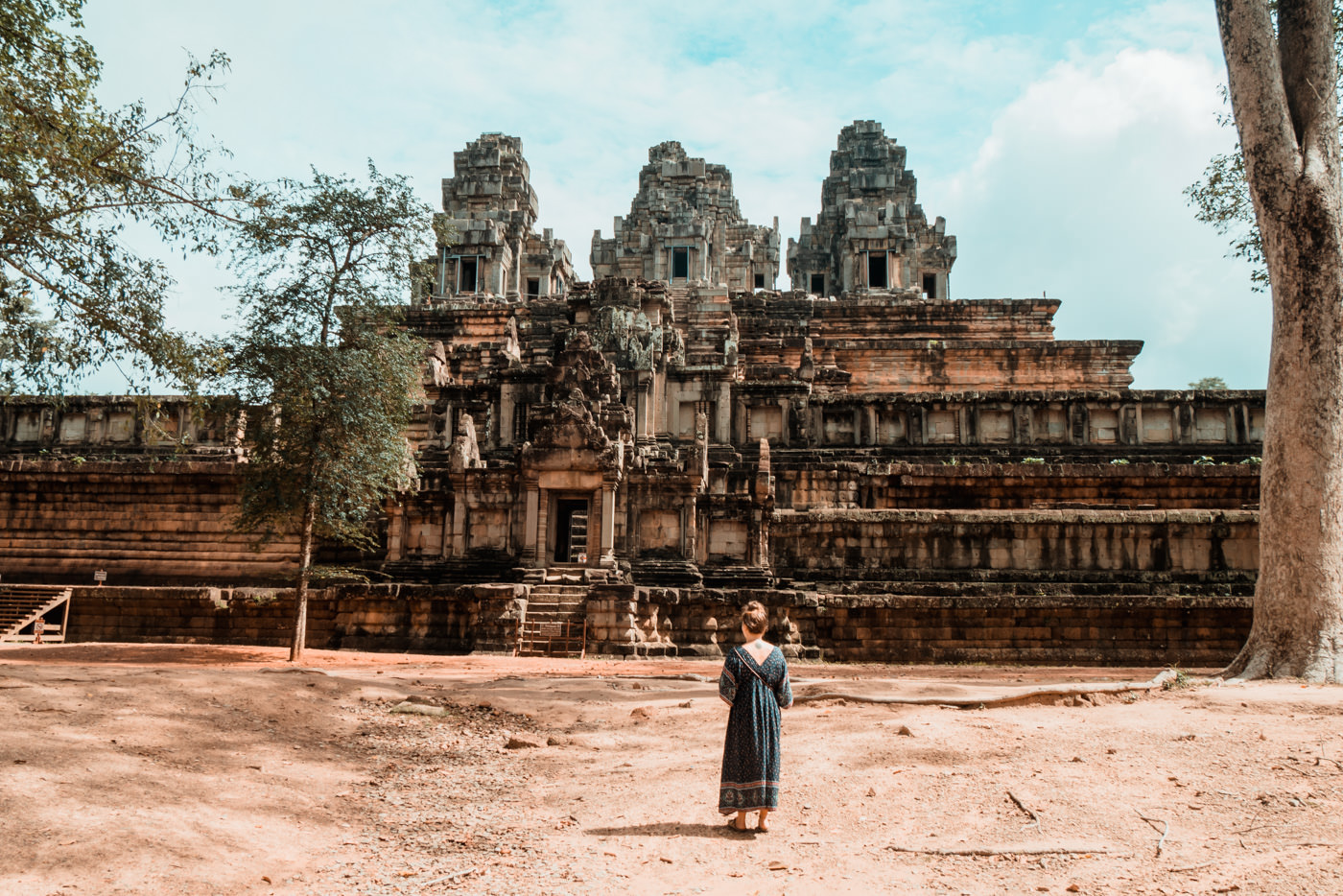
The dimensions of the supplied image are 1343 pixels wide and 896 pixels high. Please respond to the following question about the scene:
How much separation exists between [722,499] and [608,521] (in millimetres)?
2562

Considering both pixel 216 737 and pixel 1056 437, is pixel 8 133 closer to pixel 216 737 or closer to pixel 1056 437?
pixel 216 737

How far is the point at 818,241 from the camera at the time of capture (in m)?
60.4

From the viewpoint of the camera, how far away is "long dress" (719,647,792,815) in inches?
269

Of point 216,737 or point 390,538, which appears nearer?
point 216,737

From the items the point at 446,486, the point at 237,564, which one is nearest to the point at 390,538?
the point at 446,486

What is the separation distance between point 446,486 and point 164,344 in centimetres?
985

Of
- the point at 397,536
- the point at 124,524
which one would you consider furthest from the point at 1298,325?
the point at 124,524

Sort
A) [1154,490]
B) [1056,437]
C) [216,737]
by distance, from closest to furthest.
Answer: [216,737] < [1154,490] < [1056,437]

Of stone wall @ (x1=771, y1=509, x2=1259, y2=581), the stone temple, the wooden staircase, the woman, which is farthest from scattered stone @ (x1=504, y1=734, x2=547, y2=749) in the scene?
the wooden staircase

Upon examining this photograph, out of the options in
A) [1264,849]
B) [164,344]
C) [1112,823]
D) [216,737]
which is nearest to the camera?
[1264,849]

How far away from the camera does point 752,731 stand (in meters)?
6.86

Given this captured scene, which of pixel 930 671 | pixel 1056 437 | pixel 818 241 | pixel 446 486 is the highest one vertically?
pixel 818 241

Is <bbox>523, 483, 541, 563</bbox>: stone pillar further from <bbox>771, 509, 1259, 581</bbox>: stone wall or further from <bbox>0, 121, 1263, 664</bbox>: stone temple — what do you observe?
<bbox>771, 509, 1259, 581</bbox>: stone wall

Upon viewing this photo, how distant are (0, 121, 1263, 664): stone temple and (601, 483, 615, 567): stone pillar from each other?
0.22ft
